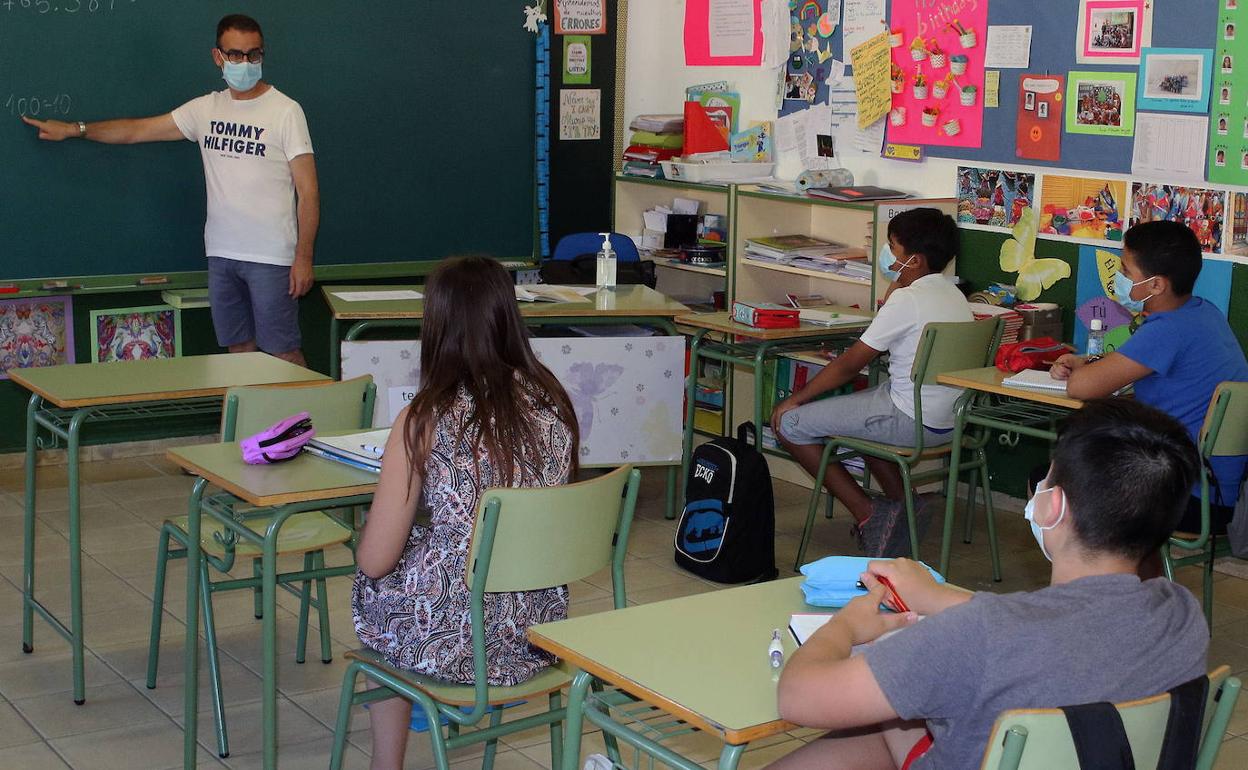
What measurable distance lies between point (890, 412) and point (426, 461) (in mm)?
2431

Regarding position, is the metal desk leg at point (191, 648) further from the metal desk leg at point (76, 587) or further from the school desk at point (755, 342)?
the school desk at point (755, 342)

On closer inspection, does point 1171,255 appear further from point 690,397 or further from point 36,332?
point 36,332

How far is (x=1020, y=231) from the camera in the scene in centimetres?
534

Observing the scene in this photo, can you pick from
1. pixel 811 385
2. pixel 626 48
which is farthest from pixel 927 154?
pixel 626 48

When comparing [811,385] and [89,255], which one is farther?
[89,255]

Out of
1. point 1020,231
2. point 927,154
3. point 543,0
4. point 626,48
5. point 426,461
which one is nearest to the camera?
point 426,461

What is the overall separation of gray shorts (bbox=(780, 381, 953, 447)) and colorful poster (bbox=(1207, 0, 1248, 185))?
4.04 feet

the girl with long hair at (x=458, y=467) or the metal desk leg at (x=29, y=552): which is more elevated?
the girl with long hair at (x=458, y=467)

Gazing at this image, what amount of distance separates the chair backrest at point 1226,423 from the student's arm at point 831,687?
6.99ft

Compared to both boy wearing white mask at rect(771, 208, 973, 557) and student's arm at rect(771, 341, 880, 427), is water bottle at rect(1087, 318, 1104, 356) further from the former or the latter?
student's arm at rect(771, 341, 880, 427)

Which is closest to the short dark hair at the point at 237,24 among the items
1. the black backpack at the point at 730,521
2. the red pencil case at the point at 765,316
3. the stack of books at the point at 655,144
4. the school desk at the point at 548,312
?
the school desk at the point at 548,312

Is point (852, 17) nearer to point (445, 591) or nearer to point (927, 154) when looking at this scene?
point (927, 154)

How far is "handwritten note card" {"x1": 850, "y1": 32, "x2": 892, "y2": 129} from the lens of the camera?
5.85 meters

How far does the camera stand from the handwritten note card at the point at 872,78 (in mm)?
5852
